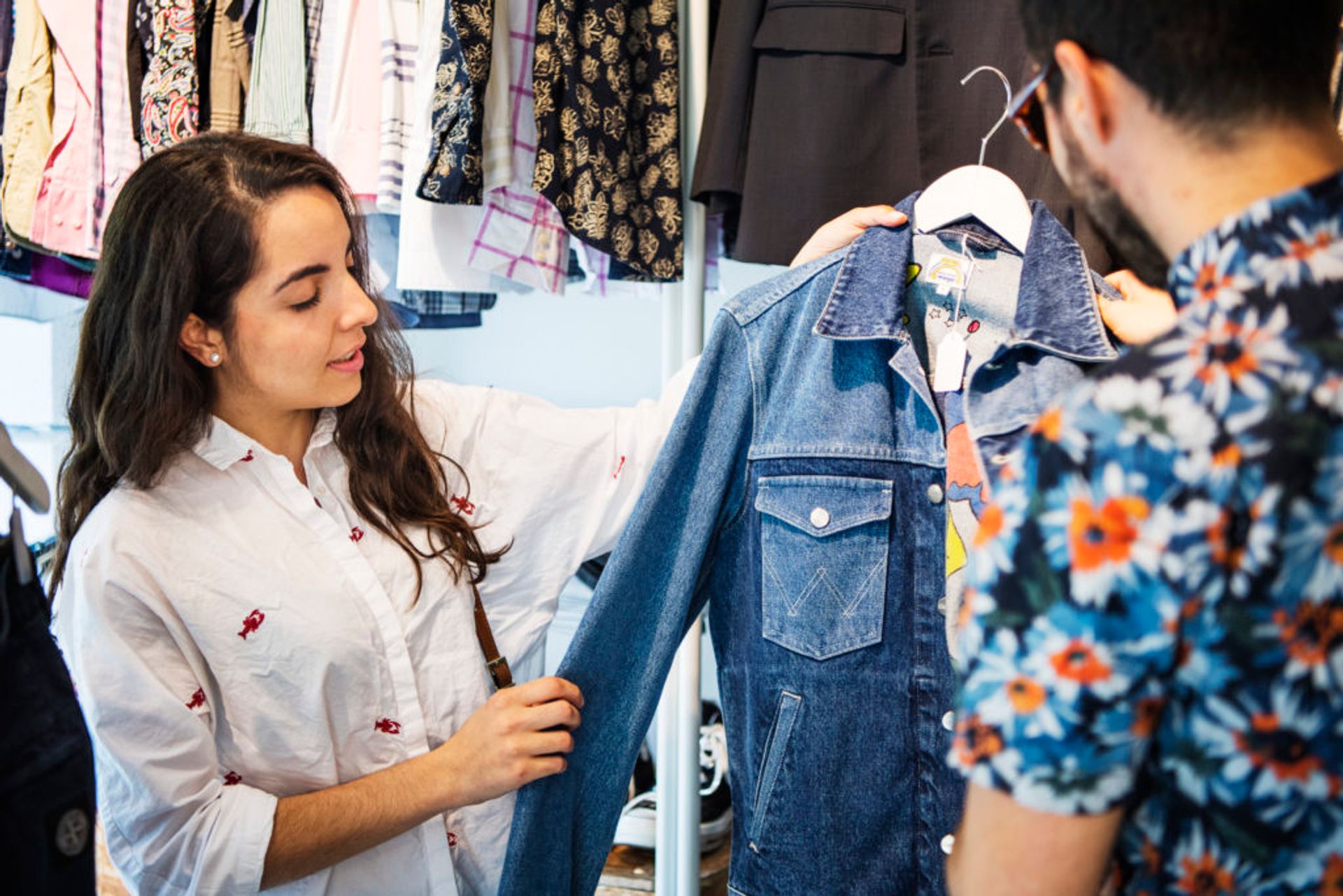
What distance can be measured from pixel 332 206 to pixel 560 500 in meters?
0.46

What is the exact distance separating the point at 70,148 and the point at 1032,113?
194 centimetres

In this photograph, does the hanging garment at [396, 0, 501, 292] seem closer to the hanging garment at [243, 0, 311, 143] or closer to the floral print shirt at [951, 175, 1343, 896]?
the hanging garment at [243, 0, 311, 143]

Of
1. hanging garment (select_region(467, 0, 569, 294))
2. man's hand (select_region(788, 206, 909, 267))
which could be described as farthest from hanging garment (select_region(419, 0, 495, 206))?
man's hand (select_region(788, 206, 909, 267))

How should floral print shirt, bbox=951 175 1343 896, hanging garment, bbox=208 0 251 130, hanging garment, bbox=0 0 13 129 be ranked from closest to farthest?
1. floral print shirt, bbox=951 175 1343 896
2. hanging garment, bbox=208 0 251 130
3. hanging garment, bbox=0 0 13 129

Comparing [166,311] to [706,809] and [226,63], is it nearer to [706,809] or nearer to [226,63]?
[226,63]

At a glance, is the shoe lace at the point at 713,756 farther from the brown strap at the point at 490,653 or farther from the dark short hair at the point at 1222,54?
the dark short hair at the point at 1222,54

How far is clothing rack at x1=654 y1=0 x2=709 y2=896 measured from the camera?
1.69m

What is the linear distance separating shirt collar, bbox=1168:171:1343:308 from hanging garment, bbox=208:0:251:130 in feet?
5.75

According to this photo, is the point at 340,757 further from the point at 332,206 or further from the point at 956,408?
the point at 956,408

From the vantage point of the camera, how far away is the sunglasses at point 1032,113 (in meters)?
0.69

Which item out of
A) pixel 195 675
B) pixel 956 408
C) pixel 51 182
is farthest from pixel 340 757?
pixel 51 182

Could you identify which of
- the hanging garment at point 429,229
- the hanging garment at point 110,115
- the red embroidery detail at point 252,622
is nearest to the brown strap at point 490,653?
the red embroidery detail at point 252,622

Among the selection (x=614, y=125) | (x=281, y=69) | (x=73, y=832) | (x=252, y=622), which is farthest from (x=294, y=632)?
(x=281, y=69)

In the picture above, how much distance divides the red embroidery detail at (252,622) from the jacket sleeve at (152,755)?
63mm
